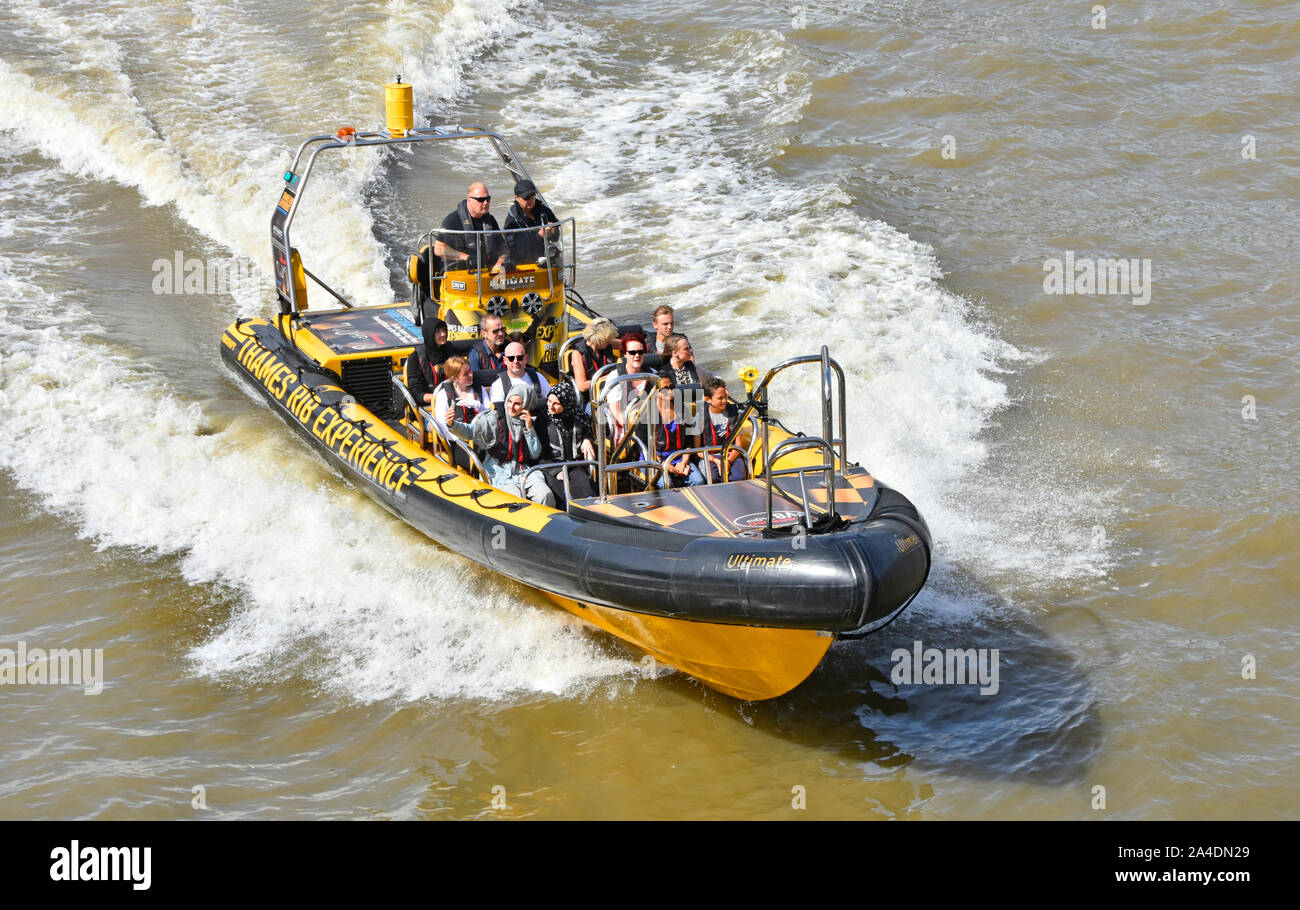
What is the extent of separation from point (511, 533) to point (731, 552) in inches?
51.9

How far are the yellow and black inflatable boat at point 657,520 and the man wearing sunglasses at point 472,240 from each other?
0.08 metres

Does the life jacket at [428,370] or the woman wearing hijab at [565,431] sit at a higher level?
the life jacket at [428,370]

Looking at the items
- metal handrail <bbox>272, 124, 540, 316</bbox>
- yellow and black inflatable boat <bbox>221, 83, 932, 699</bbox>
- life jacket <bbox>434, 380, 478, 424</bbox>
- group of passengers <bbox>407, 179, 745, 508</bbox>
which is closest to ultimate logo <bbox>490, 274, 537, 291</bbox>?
yellow and black inflatable boat <bbox>221, 83, 932, 699</bbox>

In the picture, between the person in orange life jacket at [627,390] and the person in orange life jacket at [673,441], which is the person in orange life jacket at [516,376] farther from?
the person in orange life jacket at [673,441]

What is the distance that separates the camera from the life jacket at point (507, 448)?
7.04 m

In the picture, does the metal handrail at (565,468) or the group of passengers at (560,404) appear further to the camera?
the group of passengers at (560,404)

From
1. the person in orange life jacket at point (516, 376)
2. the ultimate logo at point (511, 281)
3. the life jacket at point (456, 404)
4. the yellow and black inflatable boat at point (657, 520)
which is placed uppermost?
the ultimate logo at point (511, 281)

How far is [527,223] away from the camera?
29.2 ft

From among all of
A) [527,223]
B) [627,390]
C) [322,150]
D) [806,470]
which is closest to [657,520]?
[806,470]

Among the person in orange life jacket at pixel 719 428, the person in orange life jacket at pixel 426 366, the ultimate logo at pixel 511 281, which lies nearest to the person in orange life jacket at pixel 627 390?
the person in orange life jacket at pixel 719 428

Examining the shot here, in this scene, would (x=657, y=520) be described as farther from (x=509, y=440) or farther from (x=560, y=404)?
(x=509, y=440)

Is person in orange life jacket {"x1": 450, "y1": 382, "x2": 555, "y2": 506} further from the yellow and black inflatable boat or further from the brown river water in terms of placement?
the brown river water
